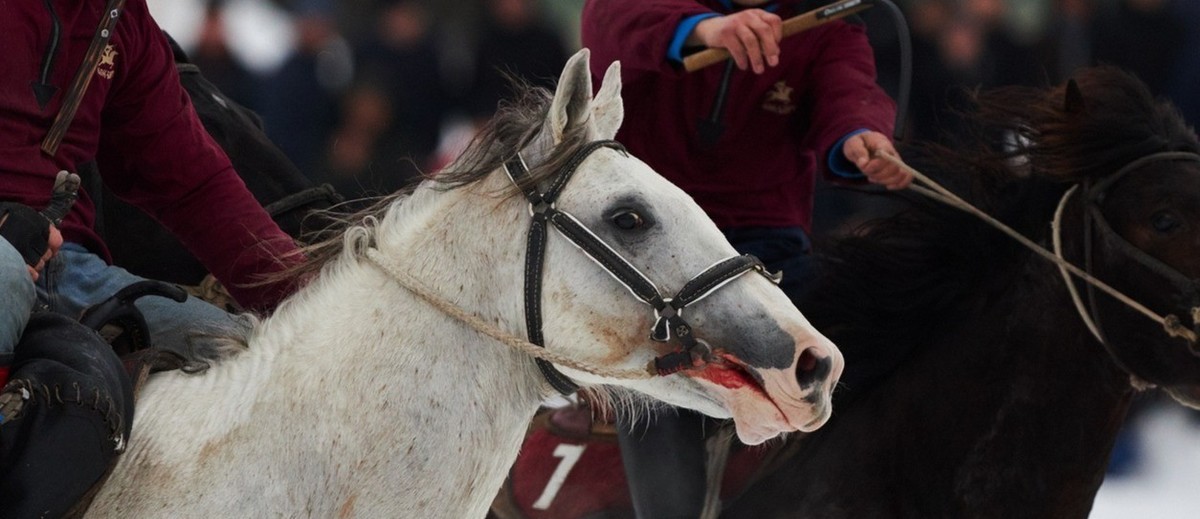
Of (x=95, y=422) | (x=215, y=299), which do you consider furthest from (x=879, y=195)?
(x=95, y=422)

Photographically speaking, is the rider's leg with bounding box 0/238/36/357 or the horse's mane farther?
the horse's mane

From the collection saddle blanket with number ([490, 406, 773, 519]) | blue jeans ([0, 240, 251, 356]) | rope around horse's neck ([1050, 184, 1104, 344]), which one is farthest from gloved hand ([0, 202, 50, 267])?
rope around horse's neck ([1050, 184, 1104, 344])

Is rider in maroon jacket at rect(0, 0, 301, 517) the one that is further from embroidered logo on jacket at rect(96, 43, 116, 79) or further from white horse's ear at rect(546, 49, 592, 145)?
white horse's ear at rect(546, 49, 592, 145)

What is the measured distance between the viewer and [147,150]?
3.14 m

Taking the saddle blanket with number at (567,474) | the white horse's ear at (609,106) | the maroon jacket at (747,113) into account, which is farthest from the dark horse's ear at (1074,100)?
the white horse's ear at (609,106)

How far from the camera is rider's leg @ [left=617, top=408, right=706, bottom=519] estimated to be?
3924 mm

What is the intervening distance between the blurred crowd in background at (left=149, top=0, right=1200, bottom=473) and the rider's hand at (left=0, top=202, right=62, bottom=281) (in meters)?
3.92

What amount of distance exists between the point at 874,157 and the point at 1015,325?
0.59 m

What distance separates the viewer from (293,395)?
2582mm

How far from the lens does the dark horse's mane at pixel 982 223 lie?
13.3 ft

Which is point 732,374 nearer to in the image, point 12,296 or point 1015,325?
point 12,296

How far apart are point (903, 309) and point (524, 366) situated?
1801 millimetres

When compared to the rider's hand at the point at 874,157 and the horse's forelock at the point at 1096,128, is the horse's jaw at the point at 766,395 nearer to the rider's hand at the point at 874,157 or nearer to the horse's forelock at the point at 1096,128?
the rider's hand at the point at 874,157

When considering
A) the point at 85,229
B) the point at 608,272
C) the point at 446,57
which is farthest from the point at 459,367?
the point at 446,57
